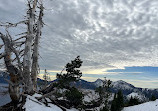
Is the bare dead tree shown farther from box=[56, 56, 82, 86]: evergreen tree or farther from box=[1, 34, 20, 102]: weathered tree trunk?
box=[56, 56, 82, 86]: evergreen tree

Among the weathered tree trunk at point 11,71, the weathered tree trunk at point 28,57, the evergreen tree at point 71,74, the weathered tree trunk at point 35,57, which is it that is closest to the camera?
the weathered tree trunk at point 11,71

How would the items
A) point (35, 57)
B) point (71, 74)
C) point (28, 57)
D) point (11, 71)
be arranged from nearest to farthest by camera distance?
point (11, 71) < point (28, 57) < point (35, 57) < point (71, 74)

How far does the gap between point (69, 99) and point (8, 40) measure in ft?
33.7

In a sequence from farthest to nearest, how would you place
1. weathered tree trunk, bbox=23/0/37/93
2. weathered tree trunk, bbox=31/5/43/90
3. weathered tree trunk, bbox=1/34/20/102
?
weathered tree trunk, bbox=31/5/43/90 → weathered tree trunk, bbox=23/0/37/93 → weathered tree trunk, bbox=1/34/20/102

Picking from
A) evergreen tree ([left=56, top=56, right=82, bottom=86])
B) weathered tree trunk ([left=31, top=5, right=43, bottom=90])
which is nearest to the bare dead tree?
weathered tree trunk ([left=31, top=5, right=43, bottom=90])

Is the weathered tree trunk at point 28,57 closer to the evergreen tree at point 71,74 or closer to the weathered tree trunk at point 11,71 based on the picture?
the weathered tree trunk at point 11,71

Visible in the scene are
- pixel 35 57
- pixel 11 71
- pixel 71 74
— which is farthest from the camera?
pixel 71 74

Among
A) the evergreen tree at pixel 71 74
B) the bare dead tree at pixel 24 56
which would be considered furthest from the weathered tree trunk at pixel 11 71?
the evergreen tree at pixel 71 74

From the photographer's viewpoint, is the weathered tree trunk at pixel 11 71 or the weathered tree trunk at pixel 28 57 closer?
the weathered tree trunk at pixel 11 71

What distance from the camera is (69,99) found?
50.5 ft

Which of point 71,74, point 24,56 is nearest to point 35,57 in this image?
point 24,56

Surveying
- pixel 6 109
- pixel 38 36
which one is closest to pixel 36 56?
pixel 38 36

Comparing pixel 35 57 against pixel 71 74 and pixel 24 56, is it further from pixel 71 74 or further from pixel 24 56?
pixel 71 74

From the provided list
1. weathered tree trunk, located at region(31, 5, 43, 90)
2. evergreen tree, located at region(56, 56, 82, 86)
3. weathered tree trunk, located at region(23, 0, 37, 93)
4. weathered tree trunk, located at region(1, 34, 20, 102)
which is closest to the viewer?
weathered tree trunk, located at region(1, 34, 20, 102)
